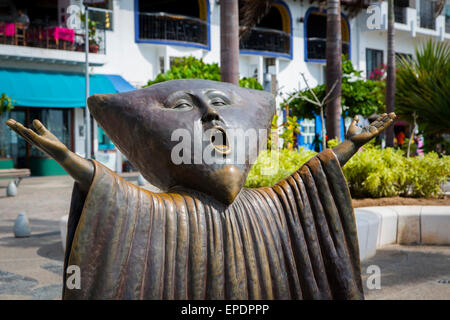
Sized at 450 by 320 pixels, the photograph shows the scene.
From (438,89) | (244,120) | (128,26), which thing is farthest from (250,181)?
(128,26)

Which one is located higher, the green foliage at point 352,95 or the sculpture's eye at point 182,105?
the green foliage at point 352,95

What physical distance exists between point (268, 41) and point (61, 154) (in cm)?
2020

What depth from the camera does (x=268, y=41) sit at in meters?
21.6

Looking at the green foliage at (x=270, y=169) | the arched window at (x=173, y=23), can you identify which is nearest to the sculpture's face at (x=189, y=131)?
the green foliage at (x=270, y=169)

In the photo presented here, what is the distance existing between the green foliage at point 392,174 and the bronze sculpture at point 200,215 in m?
4.53

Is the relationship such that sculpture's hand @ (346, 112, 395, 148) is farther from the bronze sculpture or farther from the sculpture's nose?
the sculpture's nose

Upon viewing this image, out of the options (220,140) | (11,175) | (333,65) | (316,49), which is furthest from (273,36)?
(220,140)

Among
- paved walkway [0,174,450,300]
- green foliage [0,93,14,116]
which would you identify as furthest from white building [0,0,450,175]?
paved walkway [0,174,450,300]

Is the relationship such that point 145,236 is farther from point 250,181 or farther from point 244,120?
point 250,181

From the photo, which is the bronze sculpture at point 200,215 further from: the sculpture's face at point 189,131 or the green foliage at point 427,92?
the green foliage at point 427,92

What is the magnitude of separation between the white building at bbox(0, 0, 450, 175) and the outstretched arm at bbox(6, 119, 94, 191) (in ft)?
36.0

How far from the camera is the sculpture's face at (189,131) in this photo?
8.31ft

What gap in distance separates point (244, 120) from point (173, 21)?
16808mm

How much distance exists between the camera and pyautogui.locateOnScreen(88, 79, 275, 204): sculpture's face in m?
2.53
